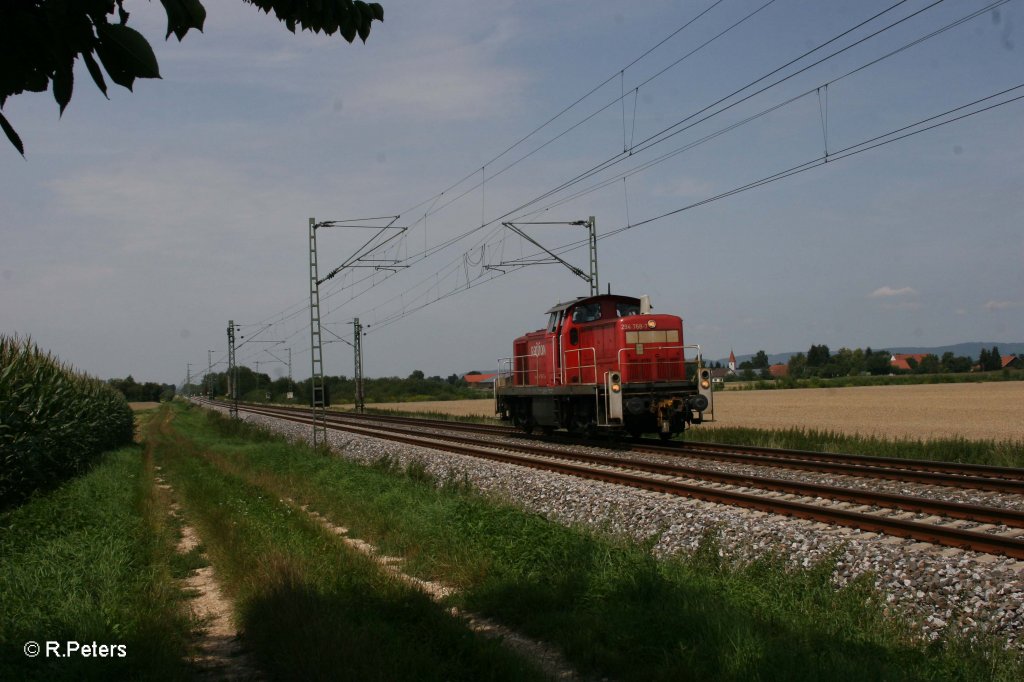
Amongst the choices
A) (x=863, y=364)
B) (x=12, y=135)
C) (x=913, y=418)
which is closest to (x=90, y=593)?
(x=12, y=135)

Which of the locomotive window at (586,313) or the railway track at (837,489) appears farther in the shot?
the locomotive window at (586,313)

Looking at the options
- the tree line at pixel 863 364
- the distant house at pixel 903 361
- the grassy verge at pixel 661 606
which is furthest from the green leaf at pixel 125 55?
the distant house at pixel 903 361

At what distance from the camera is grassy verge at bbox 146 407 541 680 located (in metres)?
5.21

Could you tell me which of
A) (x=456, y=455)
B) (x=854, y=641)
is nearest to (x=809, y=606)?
(x=854, y=641)

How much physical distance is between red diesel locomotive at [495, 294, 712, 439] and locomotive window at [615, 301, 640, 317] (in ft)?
0.09

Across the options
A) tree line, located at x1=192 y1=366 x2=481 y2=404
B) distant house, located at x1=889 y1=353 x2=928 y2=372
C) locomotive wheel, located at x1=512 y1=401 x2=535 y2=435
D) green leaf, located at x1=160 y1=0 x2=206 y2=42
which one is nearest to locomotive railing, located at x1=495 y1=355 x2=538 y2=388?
locomotive wheel, located at x1=512 y1=401 x2=535 y2=435

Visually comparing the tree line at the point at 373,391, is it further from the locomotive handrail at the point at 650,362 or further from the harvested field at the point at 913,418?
the locomotive handrail at the point at 650,362

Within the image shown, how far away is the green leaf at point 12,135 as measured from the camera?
2.46 meters

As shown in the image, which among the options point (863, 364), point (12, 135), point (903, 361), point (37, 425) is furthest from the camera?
point (903, 361)

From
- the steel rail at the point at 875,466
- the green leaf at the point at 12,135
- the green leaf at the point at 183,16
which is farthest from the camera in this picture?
the steel rail at the point at 875,466

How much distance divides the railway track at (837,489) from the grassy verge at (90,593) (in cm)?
724

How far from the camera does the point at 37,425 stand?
629 inches

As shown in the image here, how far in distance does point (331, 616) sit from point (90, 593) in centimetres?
254

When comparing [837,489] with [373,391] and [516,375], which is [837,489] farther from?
[373,391]
